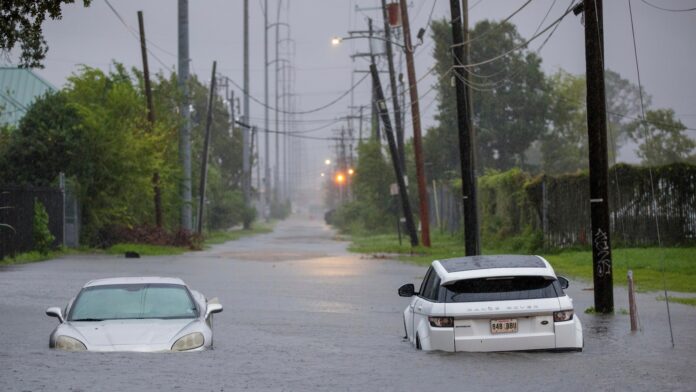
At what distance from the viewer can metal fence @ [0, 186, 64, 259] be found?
3581 cm

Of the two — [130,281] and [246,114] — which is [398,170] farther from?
[246,114]

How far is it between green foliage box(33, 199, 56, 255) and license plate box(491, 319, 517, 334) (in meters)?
28.8

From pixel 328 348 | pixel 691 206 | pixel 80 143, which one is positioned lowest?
pixel 328 348

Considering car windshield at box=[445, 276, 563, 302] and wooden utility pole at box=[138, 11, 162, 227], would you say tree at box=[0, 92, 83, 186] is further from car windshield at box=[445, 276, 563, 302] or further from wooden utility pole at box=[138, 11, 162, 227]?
car windshield at box=[445, 276, 563, 302]

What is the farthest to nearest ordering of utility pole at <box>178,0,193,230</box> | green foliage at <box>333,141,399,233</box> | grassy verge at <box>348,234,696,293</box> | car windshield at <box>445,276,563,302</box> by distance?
green foliage at <box>333,141,399,233</box>, utility pole at <box>178,0,193,230</box>, grassy verge at <box>348,234,696,293</box>, car windshield at <box>445,276,563,302</box>

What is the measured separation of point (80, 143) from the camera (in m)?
45.2

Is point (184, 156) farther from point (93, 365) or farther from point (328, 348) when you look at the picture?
point (93, 365)

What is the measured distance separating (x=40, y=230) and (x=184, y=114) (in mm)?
14384

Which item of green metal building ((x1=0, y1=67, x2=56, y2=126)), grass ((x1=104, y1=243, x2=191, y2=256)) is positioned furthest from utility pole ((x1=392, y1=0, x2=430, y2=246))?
green metal building ((x1=0, y1=67, x2=56, y2=126))

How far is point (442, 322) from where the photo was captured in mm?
13617

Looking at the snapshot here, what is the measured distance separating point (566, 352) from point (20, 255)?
2742 centimetres

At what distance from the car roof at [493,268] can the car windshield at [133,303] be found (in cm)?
345

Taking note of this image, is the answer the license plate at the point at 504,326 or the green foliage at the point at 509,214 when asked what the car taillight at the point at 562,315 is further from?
the green foliage at the point at 509,214

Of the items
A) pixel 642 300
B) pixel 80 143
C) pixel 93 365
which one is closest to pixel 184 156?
pixel 80 143
